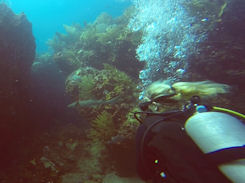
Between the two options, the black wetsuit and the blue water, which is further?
the blue water

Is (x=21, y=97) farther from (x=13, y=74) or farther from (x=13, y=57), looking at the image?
(x=13, y=57)

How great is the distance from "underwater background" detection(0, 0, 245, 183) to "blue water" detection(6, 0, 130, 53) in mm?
24448

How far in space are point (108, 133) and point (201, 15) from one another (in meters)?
5.82

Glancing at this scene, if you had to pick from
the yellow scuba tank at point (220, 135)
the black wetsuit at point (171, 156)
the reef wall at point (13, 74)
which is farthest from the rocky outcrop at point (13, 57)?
the yellow scuba tank at point (220, 135)

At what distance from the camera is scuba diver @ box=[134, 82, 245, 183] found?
1.45 metres

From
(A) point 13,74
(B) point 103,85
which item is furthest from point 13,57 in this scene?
(B) point 103,85

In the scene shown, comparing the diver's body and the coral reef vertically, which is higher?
the coral reef

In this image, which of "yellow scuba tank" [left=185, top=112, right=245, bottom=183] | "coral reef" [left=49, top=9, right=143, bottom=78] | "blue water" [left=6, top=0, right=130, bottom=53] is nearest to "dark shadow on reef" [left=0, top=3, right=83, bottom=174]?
"coral reef" [left=49, top=9, right=143, bottom=78]

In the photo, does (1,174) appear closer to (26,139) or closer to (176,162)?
(26,139)

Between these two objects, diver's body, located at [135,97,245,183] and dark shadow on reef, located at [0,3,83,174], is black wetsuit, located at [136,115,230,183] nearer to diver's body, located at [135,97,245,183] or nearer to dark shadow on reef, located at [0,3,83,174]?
diver's body, located at [135,97,245,183]

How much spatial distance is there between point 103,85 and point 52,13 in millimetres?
41563

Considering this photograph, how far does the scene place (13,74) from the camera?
21.5 feet

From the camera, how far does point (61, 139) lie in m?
6.93

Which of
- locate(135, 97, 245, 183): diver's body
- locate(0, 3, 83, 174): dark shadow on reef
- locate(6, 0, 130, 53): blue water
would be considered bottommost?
locate(135, 97, 245, 183): diver's body
